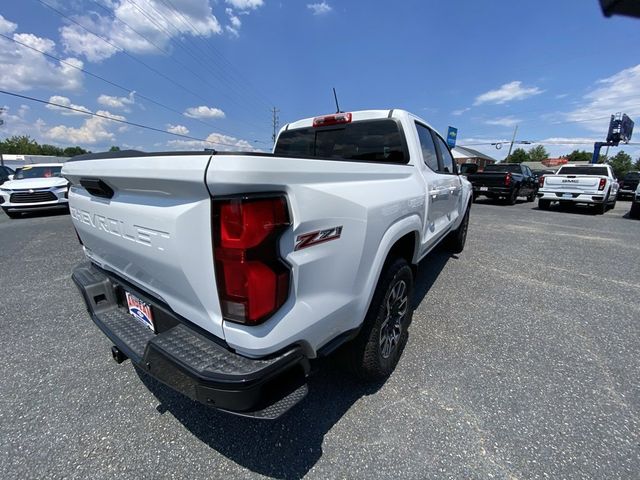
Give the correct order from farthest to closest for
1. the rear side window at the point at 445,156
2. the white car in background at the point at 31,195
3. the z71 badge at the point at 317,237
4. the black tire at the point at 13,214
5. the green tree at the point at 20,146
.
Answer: the green tree at the point at 20,146
the black tire at the point at 13,214
the white car in background at the point at 31,195
the rear side window at the point at 445,156
the z71 badge at the point at 317,237

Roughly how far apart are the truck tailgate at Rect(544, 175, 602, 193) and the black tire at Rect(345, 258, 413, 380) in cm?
1258

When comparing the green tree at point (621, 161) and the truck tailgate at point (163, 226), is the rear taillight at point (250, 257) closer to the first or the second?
the truck tailgate at point (163, 226)

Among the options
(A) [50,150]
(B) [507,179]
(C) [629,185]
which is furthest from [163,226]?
(A) [50,150]

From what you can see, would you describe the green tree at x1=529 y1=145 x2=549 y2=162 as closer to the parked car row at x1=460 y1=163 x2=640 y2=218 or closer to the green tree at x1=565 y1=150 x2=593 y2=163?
the green tree at x1=565 y1=150 x2=593 y2=163

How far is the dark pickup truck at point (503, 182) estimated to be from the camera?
531 inches

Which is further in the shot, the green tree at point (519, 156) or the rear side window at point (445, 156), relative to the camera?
the green tree at point (519, 156)

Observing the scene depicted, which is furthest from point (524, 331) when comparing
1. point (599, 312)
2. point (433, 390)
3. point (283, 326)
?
point (283, 326)

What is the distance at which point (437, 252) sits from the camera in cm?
580

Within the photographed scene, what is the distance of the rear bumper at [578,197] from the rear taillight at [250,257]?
13942 mm

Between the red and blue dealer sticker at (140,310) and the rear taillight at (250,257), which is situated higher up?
the rear taillight at (250,257)

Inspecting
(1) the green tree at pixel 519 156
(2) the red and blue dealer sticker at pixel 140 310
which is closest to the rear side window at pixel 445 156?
(2) the red and blue dealer sticker at pixel 140 310

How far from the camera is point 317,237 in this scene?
141 cm

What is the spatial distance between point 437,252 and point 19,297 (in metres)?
6.16

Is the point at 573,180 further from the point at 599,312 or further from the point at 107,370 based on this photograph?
the point at 107,370
